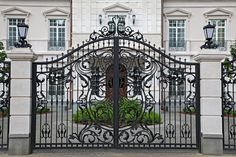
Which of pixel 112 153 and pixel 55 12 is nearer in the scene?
pixel 112 153

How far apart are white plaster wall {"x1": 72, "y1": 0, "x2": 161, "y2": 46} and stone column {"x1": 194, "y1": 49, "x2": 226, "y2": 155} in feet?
46.6

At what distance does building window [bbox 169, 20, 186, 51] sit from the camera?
2434 centimetres

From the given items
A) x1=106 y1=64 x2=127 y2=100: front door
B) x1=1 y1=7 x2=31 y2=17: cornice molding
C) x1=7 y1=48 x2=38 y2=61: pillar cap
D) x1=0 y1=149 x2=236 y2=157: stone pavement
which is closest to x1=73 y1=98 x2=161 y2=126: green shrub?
x1=106 y1=64 x2=127 y2=100: front door

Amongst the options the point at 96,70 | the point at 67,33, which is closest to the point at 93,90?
the point at 96,70

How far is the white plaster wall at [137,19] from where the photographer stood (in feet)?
74.0

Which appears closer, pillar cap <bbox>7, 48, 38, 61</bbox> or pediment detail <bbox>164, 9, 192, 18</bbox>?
pillar cap <bbox>7, 48, 38, 61</bbox>


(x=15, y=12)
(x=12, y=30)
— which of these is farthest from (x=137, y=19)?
(x=12, y=30)

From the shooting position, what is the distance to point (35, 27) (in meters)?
24.9

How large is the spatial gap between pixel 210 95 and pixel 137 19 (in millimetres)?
14911

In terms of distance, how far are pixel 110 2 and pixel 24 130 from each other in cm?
1627

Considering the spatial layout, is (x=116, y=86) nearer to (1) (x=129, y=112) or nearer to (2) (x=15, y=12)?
(1) (x=129, y=112)

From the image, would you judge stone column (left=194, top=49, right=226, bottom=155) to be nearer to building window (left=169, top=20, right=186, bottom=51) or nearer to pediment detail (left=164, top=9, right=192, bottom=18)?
building window (left=169, top=20, right=186, bottom=51)

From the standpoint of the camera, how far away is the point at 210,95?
27.6ft

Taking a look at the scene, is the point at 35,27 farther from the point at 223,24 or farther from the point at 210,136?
the point at 210,136
